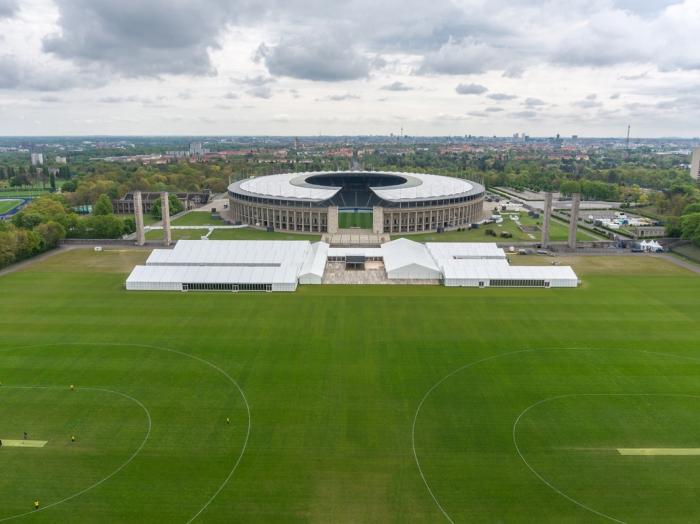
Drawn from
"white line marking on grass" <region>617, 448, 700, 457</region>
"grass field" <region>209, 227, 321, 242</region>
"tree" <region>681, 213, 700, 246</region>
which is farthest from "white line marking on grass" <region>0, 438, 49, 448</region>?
"tree" <region>681, 213, 700, 246</region>

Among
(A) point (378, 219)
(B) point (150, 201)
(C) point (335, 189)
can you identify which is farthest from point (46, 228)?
(A) point (378, 219)

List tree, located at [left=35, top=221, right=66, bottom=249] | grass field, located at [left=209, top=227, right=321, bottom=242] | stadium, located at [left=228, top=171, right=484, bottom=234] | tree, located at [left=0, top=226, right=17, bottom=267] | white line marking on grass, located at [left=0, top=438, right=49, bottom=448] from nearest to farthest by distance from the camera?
white line marking on grass, located at [left=0, top=438, right=49, bottom=448] → tree, located at [left=0, top=226, right=17, bottom=267] → tree, located at [left=35, top=221, right=66, bottom=249] → grass field, located at [left=209, top=227, right=321, bottom=242] → stadium, located at [left=228, top=171, right=484, bottom=234]

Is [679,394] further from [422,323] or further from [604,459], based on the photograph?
[422,323]

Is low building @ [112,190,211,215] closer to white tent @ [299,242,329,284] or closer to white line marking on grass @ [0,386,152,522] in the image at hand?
white tent @ [299,242,329,284]

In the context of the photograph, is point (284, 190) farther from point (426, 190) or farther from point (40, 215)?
point (40, 215)

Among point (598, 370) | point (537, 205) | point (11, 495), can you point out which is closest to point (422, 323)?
point (598, 370)
